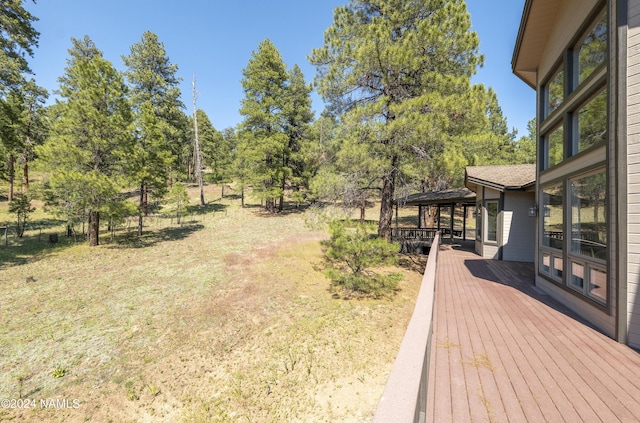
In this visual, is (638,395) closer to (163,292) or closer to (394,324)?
(394,324)

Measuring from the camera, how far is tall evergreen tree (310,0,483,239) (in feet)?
30.3

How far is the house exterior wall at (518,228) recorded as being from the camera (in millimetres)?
9891

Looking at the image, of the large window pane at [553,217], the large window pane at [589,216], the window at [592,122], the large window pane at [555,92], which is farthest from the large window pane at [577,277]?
the large window pane at [555,92]

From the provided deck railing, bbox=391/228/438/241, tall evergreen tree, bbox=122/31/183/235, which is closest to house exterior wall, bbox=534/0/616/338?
deck railing, bbox=391/228/438/241

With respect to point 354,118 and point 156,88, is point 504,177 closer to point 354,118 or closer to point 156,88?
point 354,118

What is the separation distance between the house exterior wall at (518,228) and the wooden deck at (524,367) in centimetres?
537

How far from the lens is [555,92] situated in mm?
6305

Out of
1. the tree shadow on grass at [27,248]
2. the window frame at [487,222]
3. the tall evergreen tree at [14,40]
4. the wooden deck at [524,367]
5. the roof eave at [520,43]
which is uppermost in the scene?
the tall evergreen tree at [14,40]

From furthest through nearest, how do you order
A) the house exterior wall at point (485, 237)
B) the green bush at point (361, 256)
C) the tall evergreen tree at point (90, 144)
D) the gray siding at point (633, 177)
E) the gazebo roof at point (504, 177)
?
the tall evergreen tree at point (90, 144) < the house exterior wall at point (485, 237) < the gazebo roof at point (504, 177) < the green bush at point (361, 256) < the gray siding at point (633, 177)

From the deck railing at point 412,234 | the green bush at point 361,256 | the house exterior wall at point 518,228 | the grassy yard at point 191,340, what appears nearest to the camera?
the grassy yard at point 191,340

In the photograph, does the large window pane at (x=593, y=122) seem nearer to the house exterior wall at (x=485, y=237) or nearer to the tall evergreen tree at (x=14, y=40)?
the house exterior wall at (x=485, y=237)

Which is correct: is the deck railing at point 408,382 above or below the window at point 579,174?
below

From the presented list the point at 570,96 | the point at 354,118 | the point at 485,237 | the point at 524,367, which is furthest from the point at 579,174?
the point at 354,118

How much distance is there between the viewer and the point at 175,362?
18.5ft
